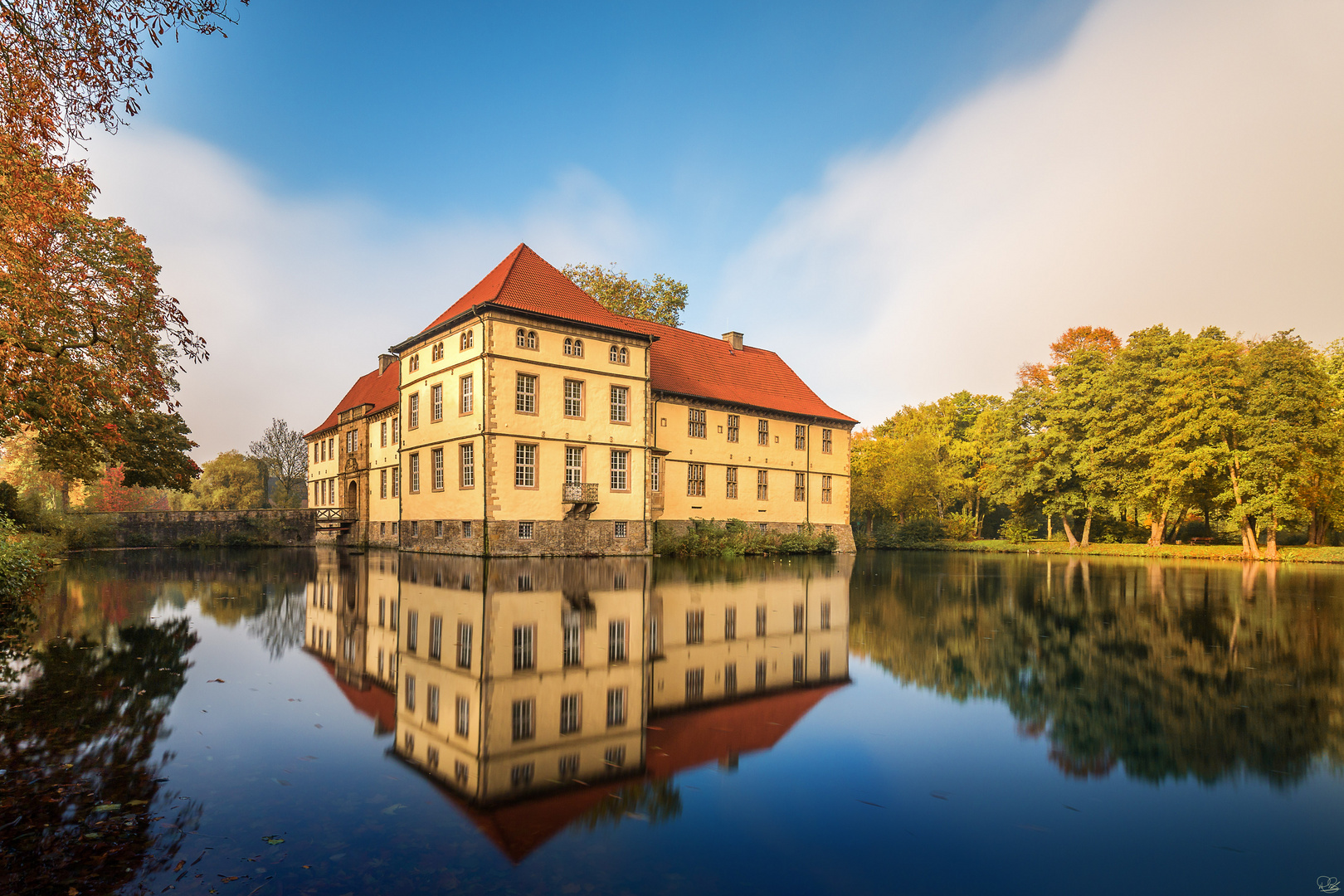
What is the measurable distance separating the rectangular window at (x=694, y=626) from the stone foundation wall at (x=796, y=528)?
69.7 feet

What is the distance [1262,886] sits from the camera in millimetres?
3260

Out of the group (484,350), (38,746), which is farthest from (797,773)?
(484,350)

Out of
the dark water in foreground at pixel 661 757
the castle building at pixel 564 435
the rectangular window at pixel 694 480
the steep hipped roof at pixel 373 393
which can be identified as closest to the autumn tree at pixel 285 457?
the steep hipped roof at pixel 373 393

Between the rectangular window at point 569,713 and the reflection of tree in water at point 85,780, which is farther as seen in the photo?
the rectangular window at point 569,713

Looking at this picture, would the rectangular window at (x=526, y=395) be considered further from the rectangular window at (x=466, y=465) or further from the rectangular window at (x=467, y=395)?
the rectangular window at (x=466, y=465)

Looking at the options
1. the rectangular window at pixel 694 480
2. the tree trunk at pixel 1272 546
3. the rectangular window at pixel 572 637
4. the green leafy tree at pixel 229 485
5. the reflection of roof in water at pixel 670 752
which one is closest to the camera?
the reflection of roof in water at pixel 670 752

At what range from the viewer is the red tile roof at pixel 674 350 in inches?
1158

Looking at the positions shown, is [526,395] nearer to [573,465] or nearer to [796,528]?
[573,465]

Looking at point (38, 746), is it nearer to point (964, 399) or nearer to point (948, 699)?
point (948, 699)

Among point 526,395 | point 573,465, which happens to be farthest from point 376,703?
point 573,465

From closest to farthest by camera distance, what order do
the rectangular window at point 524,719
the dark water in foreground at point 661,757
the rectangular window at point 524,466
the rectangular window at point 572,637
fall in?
1. the dark water in foreground at point 661,757
2. the rectangular window at point 524,719
3. the rectangular window at point 572,637
4. the rectangular window at point 524,466

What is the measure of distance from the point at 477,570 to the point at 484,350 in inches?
387

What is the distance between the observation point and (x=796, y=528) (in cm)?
4053

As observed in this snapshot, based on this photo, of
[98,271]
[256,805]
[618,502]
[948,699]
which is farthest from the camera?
[618,502]
